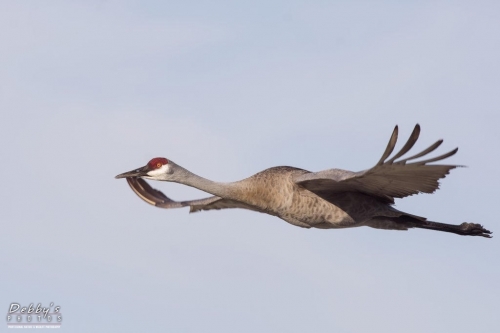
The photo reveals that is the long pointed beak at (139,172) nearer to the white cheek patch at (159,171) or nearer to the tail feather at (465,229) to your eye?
the white cheek patch at (159,171)

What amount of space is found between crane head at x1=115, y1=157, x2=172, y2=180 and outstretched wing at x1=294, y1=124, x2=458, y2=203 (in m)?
1.91

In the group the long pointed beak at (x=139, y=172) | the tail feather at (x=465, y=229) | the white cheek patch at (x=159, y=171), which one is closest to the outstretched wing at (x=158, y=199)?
the long pointed beak at (x=139, y=172)

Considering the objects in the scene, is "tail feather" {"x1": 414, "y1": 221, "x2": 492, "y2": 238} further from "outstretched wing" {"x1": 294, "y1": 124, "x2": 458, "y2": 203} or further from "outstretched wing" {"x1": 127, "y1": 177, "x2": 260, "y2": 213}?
"outstretched wing" {"x1": 127, "y1": 177, "x2": 260, "y2": 213}

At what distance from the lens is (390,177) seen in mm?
12352

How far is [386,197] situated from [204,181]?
2.50 metres

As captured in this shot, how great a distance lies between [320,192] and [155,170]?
93.4 inches

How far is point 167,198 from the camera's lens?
15516 millimetres

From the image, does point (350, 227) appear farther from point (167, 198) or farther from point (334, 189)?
point (167, 198)

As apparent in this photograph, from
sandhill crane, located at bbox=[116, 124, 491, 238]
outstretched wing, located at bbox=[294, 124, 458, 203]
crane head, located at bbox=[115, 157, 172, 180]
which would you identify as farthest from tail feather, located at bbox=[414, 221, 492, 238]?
crane head, located at bbox=[115, 157, 172, 180]

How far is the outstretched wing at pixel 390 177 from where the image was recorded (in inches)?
449

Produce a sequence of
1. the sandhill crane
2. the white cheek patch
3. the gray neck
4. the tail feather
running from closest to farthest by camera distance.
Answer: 1. the sandhill crane
2. the gray neck
3. the white cheek patch
4. the tail feather

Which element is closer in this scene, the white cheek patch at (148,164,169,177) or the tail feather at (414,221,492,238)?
the white cheek patch at (148,164,169,177)

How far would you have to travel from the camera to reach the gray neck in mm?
13570

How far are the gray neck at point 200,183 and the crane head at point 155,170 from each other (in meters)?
0.13
